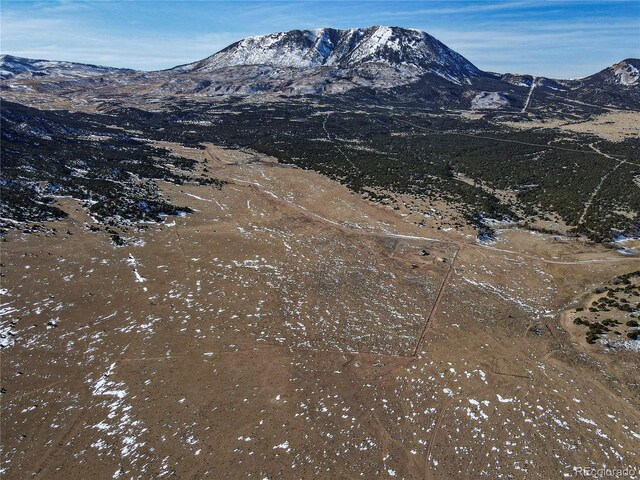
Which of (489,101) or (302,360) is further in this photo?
(489,101)

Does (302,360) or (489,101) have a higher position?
(489,101)

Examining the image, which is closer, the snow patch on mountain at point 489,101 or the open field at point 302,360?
the open field at point 302,360

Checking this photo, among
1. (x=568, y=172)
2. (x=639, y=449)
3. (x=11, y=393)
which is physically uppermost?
(x=568, y=172)

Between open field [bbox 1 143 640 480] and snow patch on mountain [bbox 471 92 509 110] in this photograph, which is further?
snow patch on mountain [bbox 471 92 509 110]

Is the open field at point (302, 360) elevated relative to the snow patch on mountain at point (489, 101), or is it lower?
lower

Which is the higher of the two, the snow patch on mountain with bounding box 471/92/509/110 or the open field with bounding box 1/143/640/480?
the snow patch on mountain with bounding box 471/92/509/110

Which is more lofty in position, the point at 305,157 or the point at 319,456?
the point at 305,157

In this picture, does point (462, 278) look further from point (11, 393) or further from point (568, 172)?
point (568, 172)

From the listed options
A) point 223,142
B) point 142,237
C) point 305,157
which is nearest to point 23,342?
point 142,237
